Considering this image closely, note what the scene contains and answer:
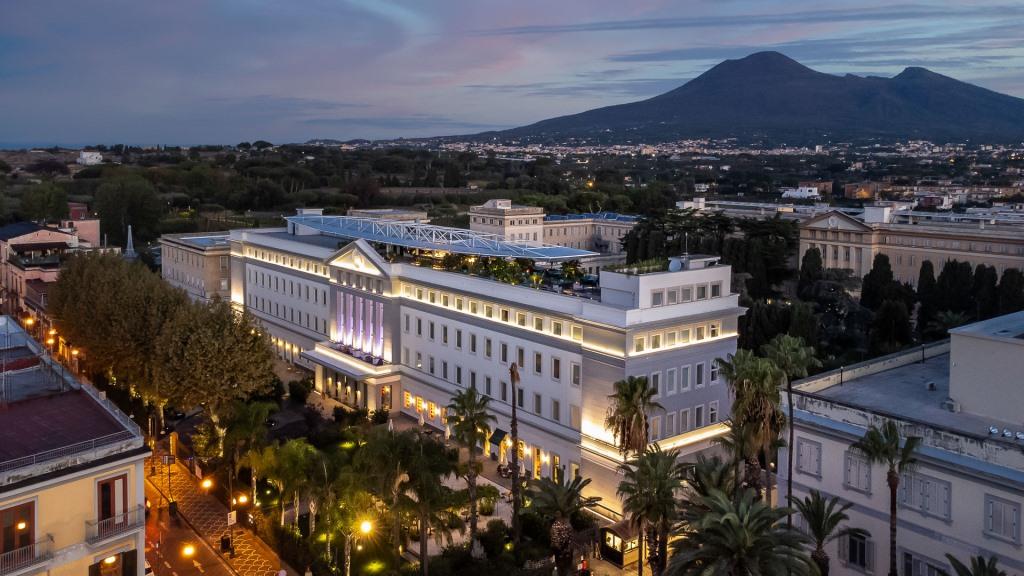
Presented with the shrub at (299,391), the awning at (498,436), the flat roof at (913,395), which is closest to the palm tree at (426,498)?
the awning at (498,436)

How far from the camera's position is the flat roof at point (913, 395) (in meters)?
25.2

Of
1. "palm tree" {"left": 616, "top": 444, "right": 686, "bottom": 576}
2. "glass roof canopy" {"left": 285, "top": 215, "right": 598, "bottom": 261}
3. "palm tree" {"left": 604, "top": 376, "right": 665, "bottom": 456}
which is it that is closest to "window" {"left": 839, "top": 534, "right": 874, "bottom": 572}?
"palm tree" {"left": 616, "top": 444, "right": 686, "bottom": 576}

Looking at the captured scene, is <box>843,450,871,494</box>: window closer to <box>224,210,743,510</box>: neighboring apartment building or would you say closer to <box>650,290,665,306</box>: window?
<box>224,210,743,510</box>: neighboring apartment building

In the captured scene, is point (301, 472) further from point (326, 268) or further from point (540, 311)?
point (326, 268)

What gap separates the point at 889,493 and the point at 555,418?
17.0 m

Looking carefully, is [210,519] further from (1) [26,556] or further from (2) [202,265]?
(2) [202,265]

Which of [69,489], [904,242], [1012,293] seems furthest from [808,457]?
[904,242]

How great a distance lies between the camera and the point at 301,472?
1191 inches

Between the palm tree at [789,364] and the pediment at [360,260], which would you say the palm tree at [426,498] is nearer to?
the palm tree at [789,364]

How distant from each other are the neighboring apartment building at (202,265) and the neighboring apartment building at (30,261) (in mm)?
6366

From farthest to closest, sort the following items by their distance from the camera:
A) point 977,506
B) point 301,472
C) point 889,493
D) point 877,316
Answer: point 877,316
point 301,472
point 889,493
point 977,506

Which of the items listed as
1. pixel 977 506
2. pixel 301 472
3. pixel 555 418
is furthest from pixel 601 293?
pixel 977 506

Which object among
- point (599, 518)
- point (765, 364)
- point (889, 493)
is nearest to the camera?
point (889, 493)

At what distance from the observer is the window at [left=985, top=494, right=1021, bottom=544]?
2175 cm
